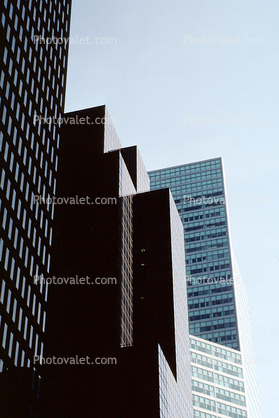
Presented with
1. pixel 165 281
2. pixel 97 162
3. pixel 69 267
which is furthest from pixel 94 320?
pixel 97 162

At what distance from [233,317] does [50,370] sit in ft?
365

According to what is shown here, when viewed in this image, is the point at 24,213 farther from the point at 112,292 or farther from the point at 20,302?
the point at 112,292

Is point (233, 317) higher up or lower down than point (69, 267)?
higher up

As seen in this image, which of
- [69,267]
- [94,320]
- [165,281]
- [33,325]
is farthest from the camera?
[165,281]

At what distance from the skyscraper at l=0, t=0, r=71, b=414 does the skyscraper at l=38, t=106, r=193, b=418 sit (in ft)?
16.1

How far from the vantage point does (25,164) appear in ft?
272

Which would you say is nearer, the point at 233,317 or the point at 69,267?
the point at 69,267

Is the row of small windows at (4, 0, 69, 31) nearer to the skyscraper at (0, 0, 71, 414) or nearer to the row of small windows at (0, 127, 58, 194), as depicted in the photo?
the skyscraper at (0, 0, 71, 414)

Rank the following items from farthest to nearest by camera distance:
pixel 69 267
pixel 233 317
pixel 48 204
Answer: pixel 233 317, pixel 69 267, pixel 48 204

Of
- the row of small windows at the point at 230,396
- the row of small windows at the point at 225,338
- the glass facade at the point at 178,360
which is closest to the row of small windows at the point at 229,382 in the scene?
the row of small windows at the point at 230,396

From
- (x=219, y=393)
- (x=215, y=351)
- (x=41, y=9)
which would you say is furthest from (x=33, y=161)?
(x=215, y=351)

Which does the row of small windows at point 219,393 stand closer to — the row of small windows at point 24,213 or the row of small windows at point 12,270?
the row of small windows at point 24,213

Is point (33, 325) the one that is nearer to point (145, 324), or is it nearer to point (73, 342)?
point (73, 342)

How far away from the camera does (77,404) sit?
93.5 meters
